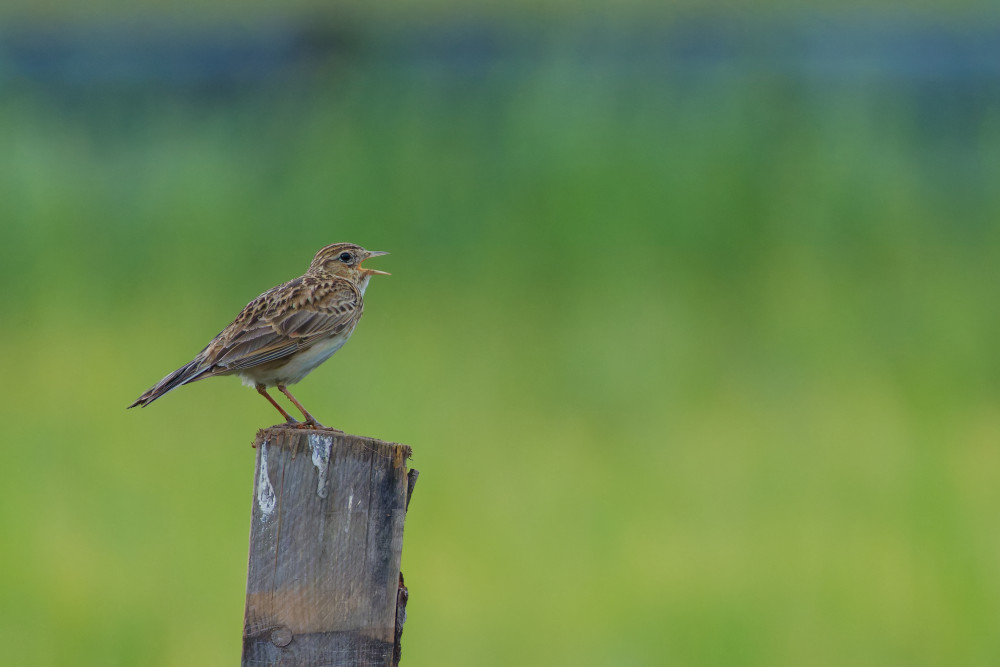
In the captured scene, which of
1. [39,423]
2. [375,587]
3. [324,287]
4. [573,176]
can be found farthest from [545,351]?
[375,587]

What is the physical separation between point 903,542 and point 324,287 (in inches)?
261

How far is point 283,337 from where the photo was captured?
19.9ft

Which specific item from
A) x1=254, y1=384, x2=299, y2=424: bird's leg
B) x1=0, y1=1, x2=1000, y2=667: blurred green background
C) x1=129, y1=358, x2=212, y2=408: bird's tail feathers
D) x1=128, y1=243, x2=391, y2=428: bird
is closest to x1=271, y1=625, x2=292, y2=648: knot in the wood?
x1=129, y1=358, x2=212, y2=408: bird's tail feathers

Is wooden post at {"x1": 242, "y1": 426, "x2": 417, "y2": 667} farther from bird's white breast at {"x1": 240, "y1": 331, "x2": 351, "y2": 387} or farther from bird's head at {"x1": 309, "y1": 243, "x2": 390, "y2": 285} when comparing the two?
bird's head at {"x1": 309, "y1": 243, "x2": 390, "y2": 285}

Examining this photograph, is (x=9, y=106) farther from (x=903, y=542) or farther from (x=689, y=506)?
(x=903, y=542)

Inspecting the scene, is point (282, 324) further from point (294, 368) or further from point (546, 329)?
point (546, 329)

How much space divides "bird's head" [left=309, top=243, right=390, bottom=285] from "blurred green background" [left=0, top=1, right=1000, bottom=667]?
348cm

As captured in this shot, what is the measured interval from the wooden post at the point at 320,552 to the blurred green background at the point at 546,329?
17.7 ft

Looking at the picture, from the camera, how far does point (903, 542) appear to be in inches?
431

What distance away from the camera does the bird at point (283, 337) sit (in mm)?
5926

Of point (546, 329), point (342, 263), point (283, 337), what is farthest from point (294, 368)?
point (546, 329)

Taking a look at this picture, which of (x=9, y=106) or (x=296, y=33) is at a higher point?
(x=296, y=33)

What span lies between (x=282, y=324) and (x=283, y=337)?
78mm

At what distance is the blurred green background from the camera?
33.2 ft
